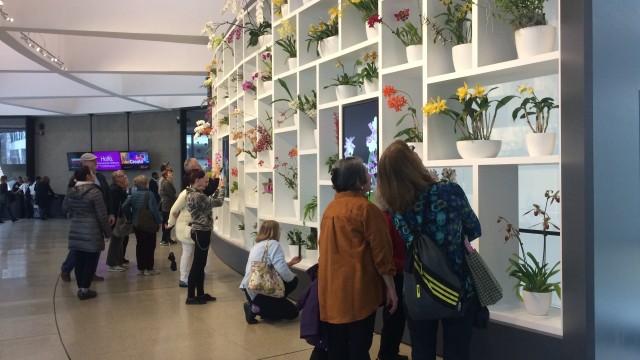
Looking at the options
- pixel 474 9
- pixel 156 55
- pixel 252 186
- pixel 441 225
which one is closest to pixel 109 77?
pixel 156 55

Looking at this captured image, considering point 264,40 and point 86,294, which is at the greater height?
point 264,40

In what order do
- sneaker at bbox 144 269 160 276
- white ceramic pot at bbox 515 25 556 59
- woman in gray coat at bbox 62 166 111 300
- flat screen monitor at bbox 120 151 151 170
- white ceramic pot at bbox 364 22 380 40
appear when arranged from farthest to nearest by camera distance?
flat screen monitor at bbox 120 151 151 170 < sneaker at bbox 144 269 160 276 < woman in gray coat at bbox 62 166 111 300 < white ceramic pot at bbox 364 22 380 40 < white ceramic pot at bbox 515 25 556 59

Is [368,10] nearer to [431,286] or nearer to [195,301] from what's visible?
[431,286]

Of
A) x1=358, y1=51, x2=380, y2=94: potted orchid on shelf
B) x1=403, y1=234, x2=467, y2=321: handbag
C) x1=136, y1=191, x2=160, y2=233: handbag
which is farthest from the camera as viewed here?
x1=136, y1=191, x2=160, y2=233: handbag

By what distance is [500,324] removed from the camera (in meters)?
3.30

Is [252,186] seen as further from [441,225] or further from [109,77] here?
[109,77]

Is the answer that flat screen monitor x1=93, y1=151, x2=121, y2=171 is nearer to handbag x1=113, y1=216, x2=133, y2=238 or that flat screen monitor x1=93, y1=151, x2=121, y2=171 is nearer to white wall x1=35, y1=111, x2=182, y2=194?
white wall x1=35, y1=111, x2=182, y2=194

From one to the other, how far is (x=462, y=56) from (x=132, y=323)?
3487mm

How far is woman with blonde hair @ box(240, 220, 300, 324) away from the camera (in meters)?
4.48

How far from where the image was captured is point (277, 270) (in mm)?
4477

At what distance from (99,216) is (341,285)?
3633mm

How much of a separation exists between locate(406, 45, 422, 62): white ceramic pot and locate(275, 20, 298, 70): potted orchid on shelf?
1805 millimetres

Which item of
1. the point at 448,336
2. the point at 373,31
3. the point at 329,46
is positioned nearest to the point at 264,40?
the point at 329,46

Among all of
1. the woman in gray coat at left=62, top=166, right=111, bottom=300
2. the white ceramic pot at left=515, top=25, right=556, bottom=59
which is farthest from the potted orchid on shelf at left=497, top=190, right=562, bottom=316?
the woman in gray coat at left=62, top=166, right=111, bottom=300
